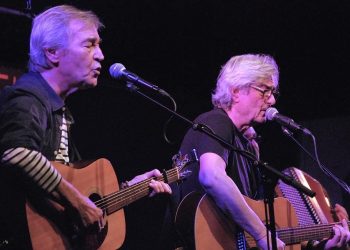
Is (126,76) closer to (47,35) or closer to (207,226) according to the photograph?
(47,35)

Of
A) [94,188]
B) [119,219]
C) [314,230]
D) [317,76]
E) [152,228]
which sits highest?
[317,76]

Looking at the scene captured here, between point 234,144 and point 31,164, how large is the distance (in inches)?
64.9

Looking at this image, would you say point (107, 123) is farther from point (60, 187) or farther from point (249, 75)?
point (60, 187)

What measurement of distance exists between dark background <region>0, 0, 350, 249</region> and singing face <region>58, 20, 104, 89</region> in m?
1.94

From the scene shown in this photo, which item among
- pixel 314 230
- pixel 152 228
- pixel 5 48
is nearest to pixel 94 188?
pixel 314 230

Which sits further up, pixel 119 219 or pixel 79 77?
pixel 79 77

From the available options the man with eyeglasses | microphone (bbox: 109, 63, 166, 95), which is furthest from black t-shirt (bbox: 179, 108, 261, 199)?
microphone (bbox: 109, 63, 166, 95)

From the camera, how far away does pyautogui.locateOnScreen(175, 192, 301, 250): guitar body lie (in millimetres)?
3193

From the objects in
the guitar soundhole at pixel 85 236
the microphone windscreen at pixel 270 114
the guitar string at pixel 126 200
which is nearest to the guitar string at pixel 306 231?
the microphone windscreen at pixel 270 114

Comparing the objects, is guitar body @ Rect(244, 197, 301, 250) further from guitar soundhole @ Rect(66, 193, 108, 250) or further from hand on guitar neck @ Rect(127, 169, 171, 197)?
guitar soundhole @ Rect(66, 193, 108, 250)

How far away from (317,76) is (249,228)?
4.03m

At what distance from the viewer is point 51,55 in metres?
2.96

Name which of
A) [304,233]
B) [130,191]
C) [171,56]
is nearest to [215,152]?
[130,191]

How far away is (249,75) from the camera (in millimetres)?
3924
